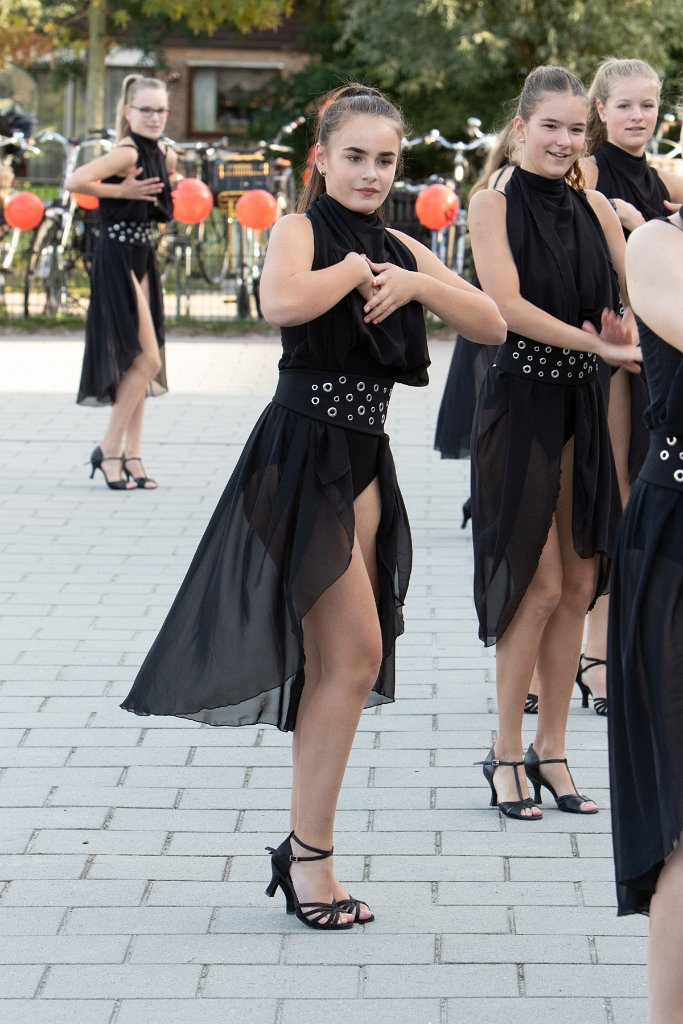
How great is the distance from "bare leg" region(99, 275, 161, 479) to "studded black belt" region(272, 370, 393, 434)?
18.5ft

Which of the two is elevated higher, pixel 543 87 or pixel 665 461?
pixel 543 87

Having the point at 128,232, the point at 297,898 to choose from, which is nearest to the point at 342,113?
the point at 297,898

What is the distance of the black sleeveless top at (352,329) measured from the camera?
3.81 meters

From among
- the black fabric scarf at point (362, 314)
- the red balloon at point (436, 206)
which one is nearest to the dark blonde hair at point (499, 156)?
the black fabric scarf at point (362, 314)

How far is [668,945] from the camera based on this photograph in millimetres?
2971

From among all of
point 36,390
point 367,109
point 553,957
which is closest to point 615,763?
point 553,957

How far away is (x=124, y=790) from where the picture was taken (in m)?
4.86

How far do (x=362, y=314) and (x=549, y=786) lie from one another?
165 cm

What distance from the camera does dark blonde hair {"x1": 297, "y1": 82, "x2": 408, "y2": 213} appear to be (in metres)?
3.84

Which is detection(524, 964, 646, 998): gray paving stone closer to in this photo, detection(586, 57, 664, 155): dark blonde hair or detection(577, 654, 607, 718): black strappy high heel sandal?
detection(577, 654, 607, 718): black strappy high heel sandal

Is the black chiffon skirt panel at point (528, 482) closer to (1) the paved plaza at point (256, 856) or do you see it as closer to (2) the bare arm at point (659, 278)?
(1) the paved plaza at point (256, 856)

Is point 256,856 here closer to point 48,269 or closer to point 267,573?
point 267,573

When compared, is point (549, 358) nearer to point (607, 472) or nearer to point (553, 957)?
point (607, 472)

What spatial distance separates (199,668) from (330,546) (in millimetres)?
431
